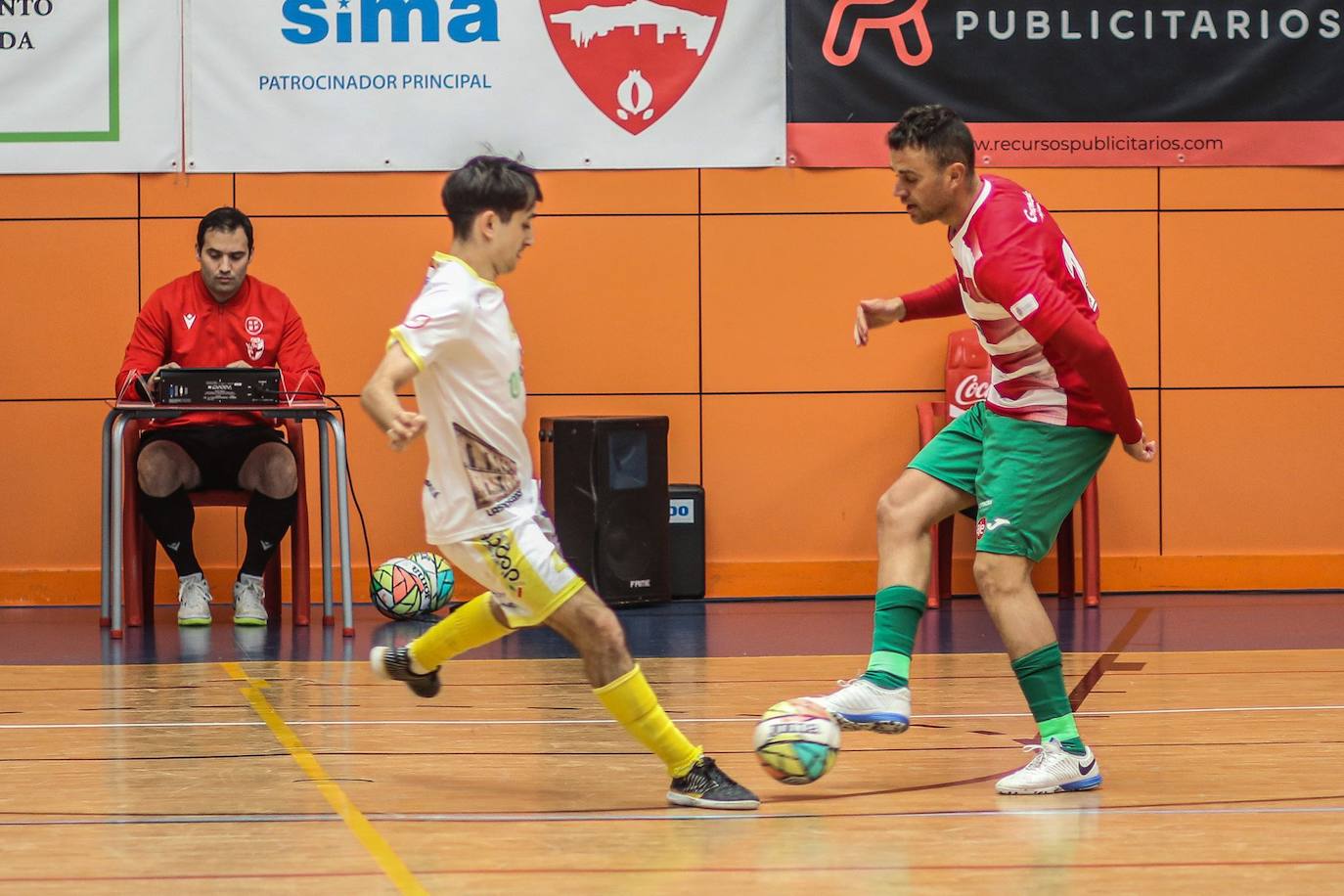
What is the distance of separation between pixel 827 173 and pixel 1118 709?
11.6 ft

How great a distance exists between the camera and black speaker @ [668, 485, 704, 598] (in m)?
7.17

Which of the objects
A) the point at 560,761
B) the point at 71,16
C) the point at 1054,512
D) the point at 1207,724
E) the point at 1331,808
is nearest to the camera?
the point at 1331,808

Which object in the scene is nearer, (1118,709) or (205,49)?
(1118,709)

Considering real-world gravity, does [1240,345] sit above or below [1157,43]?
below

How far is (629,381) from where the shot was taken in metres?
7.41

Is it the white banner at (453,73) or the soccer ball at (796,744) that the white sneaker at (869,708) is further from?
the white banner at (453,73)

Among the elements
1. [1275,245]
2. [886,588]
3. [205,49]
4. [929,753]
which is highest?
[205,49]

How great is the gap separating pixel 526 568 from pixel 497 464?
23 centimetres

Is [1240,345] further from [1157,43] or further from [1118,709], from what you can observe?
[1118,709]

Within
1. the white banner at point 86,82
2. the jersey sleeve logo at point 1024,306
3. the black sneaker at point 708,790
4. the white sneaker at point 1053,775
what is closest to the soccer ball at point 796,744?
the black sneaker at point 708,790

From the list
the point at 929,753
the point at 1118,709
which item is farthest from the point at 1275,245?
the point at 929,753

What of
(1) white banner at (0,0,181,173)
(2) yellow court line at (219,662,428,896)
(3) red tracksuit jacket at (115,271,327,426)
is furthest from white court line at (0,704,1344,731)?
(1) white banner at (0,0,181,173)

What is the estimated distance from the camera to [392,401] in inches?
120

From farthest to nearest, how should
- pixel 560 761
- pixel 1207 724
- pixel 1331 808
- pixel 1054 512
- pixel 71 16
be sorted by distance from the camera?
pixel 71 16 → pixel 1207 724 → pixel 560 761 → pixel 1054 512 → pixel 1331 808
